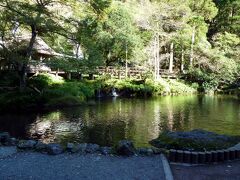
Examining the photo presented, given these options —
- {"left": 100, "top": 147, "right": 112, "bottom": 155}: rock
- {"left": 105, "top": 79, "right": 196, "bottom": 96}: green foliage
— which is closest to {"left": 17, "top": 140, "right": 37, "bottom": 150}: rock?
{"left": 100, "top": 147, "right": 112, "bottom": 155}: rock

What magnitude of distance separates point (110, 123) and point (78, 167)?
9118 millimetres

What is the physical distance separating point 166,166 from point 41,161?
291cm

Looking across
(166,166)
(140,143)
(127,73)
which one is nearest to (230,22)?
(127,73)

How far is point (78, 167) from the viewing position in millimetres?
7676

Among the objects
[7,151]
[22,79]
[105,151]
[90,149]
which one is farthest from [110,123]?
[22,79]

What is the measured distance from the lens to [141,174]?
23.6 feet

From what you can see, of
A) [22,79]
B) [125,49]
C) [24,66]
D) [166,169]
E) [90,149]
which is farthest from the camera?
[125,49]

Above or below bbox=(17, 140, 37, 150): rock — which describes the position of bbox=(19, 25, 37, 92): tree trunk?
above

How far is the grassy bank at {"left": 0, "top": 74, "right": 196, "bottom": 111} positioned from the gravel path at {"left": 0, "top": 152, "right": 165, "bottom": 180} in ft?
44.1

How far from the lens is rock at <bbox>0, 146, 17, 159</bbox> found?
860cm

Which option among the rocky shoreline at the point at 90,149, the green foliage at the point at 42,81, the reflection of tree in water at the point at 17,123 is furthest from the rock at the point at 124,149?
the green foliage at the point at 42,81

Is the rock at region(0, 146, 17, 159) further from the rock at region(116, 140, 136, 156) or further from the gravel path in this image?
the rock at region(116, 140, 136, 156)

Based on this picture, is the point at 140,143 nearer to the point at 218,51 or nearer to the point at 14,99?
the point at 14,99

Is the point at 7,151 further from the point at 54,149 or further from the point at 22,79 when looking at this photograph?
the point at 22,79
